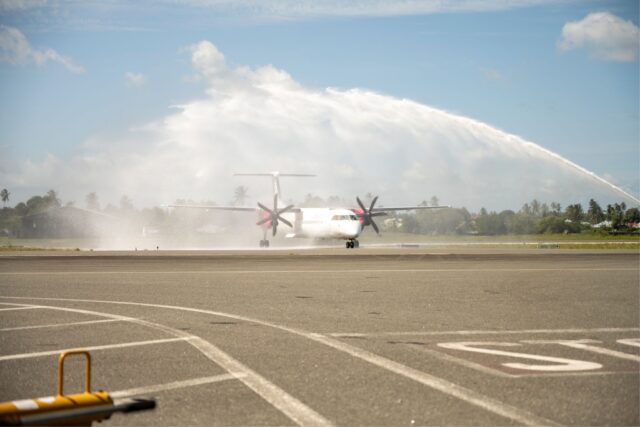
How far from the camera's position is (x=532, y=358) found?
877 centimetres

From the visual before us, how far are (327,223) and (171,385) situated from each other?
5056 centimetres

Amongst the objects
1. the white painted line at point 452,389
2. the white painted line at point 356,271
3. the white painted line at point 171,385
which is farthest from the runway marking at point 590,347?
the white painted line at point 356,271

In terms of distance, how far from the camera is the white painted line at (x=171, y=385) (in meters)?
6.80

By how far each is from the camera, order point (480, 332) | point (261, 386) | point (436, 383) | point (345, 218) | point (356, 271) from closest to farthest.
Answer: point (261, 386)
point (436, 383)
point (480, 332)
point (356, 271)
point (345, 218)

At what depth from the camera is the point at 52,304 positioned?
1505 centimetres

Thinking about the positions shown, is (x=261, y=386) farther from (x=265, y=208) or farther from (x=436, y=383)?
(x=265, y=208)

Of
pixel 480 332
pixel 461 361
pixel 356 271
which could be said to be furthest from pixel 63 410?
pixel 356 271

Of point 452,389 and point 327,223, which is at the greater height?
point 327,223

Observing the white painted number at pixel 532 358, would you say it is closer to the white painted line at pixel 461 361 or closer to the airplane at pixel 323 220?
the white painted line at pixel 461 361

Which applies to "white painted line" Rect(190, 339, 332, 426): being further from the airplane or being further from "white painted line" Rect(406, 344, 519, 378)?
the airplane

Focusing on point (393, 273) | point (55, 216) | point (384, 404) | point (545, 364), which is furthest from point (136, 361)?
point (55, 216)

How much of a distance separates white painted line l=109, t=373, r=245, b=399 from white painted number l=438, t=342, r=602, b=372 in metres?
3.33

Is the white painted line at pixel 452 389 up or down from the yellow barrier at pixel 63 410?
down

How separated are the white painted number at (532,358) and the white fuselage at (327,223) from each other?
4636 cm
